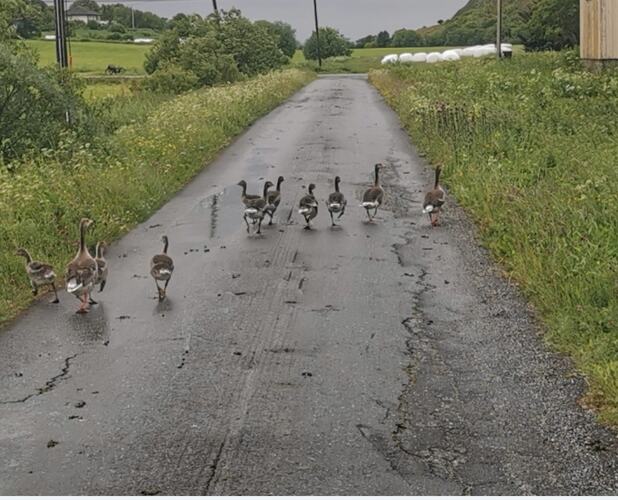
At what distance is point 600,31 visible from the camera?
28656 mm

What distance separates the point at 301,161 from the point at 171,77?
81.4 feet

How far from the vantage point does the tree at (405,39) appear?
137 meters

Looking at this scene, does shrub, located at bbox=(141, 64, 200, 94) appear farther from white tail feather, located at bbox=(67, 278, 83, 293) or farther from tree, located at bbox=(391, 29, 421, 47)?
tree, located at bbox=(391, 29, 421, 47)

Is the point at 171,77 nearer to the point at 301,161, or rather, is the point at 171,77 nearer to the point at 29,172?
the point at 301,161

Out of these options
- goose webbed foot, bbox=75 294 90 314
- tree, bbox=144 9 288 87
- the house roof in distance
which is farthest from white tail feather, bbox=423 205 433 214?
the house roof in distance

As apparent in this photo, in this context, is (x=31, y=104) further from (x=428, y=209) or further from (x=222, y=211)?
(x=428, y=209)

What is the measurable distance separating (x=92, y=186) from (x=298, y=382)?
25.6 feet

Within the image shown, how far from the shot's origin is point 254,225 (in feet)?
43.5

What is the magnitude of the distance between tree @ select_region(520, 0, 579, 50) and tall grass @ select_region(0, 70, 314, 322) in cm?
4644

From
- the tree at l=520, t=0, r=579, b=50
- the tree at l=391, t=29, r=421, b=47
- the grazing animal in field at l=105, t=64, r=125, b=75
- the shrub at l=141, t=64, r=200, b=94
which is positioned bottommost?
the shrub at l=141, t=64, r=200, b=94

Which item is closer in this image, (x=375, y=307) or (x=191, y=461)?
(x=191, y=461)

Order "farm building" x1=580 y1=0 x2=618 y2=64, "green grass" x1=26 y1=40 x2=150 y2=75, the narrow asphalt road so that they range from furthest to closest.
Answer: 1. "green grass" x1=26 y1=40 x2=150 y2=75
2. "farm building" x1=580 y1=0 x2=618 y2=64
3. the narrow asphalt road

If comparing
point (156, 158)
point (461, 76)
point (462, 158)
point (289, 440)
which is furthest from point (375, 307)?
point (461, 76)

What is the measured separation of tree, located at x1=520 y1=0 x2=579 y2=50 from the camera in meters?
63.8
